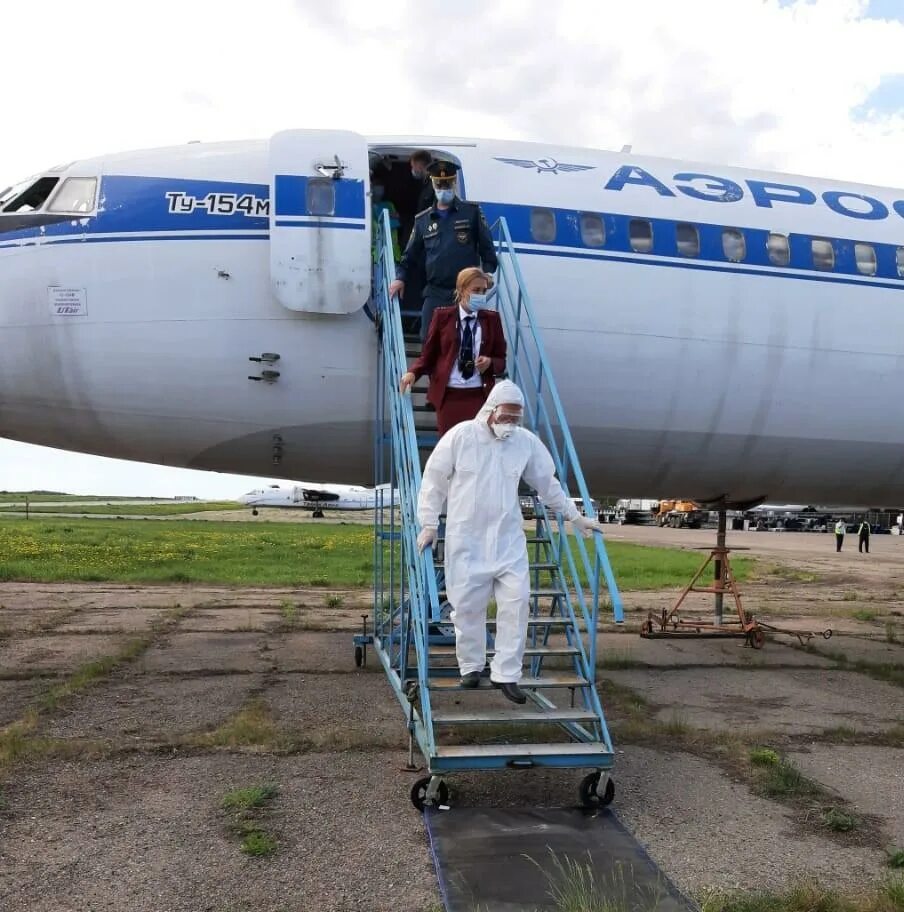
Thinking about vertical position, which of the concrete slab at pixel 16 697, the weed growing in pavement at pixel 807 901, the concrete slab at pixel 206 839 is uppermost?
the concrete slab at pixel 16 697

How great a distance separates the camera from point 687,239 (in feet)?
28.4

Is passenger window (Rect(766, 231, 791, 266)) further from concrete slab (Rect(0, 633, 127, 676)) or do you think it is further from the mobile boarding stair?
concrete slab (Rect(0, 633, 127, 676))

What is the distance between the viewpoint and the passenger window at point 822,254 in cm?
898

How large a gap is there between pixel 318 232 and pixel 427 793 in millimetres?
4790

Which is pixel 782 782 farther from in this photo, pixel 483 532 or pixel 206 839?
pixel 206 839

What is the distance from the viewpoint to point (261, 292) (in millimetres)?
7773

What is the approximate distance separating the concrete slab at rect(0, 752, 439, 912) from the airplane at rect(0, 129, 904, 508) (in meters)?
3.28

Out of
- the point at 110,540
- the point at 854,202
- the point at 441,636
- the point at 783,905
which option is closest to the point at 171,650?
the point at 441,636

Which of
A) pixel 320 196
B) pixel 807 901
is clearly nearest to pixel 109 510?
pixel 320 196

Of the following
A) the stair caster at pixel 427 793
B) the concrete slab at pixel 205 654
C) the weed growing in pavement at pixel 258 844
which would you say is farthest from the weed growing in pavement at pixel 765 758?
the concrete slab at pixel 205 654

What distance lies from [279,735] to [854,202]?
26.3 ft

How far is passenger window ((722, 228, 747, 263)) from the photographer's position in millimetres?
8711

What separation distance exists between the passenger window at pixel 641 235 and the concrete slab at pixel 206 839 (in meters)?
5.22

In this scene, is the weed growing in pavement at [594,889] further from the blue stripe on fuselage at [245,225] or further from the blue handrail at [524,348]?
the blue stripe on fuselage at [245,225]
